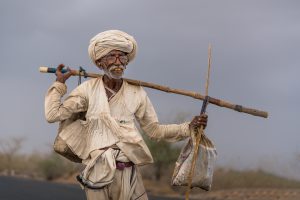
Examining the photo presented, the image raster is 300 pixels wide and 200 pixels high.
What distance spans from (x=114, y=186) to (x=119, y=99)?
0.75m

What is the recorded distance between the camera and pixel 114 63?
537cm

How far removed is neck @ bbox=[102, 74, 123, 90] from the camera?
5.54 metres

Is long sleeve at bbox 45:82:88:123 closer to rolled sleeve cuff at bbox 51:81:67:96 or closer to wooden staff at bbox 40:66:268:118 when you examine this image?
rolled sleeve cuff at bbox 51:81:67:96

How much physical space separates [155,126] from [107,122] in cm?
59

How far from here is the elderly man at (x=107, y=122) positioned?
530 centimetres

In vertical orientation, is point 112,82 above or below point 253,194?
above

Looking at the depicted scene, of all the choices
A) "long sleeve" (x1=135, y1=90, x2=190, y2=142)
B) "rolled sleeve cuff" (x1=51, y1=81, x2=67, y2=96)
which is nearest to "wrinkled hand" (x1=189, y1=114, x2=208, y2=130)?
"long sleeve" (x1=135, y1=90, x2=190, y2=142)

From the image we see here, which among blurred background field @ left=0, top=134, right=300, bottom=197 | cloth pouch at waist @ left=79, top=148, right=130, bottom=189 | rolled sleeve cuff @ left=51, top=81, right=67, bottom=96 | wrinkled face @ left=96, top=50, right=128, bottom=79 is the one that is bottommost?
blurred background field @ left=0, top=134, right=300, bottom=197

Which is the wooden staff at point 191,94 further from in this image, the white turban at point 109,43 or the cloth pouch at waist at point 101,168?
the cloth pouch at waist at point 101,168

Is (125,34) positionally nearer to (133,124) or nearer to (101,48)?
(101,48)

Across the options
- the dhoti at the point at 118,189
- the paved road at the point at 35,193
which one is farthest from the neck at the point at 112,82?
the paved road at the point at 35,193

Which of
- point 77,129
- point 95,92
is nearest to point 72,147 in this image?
point 77,129

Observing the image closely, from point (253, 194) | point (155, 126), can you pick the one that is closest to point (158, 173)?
point (253, 194)

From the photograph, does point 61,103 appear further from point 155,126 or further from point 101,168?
point 155,126
